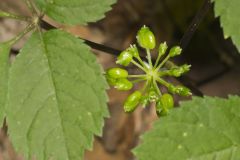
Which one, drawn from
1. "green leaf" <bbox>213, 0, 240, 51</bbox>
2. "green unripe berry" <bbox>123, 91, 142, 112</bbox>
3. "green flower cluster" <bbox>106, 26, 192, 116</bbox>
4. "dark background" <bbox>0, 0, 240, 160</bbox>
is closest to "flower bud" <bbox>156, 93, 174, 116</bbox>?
"green flower cluster" <bbox>106, 26, 192, 116</bbox>

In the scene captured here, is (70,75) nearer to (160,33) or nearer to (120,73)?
(120,73)

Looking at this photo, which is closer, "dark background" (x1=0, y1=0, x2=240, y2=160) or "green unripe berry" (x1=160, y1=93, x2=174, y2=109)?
"green unripe berry" (x1=160, y1=93, x2=174, y2=109)

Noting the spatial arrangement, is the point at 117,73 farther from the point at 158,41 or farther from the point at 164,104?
the point at 158,41

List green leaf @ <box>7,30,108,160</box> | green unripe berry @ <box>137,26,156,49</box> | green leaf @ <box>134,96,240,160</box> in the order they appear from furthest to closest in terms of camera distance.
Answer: green unripe berry @ <box>137,26,156,49</box> → green leaf @ <box>7,30,108,160</box> → green leaf @ <box>134,96,240,160</box>

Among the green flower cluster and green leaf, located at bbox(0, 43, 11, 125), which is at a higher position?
green leaf, located at bbox(0, 43, 11, 125)

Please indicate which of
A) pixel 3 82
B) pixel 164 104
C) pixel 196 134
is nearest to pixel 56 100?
pixel 3 82

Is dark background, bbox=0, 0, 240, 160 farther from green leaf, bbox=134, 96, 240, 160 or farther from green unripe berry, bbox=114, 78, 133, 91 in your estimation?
green leaf, bbox=134, 96, 240, 160

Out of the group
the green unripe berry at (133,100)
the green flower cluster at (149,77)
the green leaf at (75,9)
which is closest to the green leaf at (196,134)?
the green flower cluster at (149,77)
